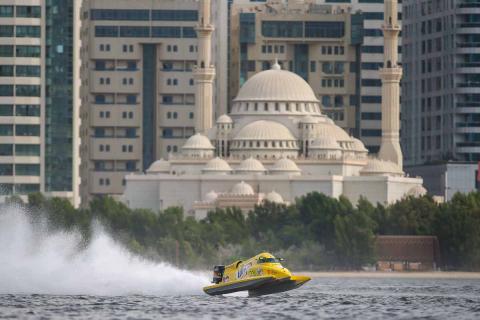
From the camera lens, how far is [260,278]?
619 ft

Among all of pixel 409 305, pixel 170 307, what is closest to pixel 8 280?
pixel 170 307

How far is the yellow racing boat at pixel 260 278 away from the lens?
189 metres

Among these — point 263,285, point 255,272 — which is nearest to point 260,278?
point 263,285

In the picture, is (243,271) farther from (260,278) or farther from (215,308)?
(215,308)

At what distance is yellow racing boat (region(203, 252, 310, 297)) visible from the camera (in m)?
189

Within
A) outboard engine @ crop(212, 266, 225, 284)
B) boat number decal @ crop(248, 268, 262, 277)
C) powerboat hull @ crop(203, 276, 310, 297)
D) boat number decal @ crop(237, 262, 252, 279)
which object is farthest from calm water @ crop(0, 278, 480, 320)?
boat number decal @ crop(248, 268, 262, 277)

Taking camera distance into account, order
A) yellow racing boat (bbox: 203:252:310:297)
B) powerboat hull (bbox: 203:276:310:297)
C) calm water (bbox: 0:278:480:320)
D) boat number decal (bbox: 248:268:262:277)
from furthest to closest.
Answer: boat number decal (bbox: 248:268:262:277) < yellow racing boat (bbox: 203:252:310:297) < powerboat hull (bbox: 203:276:310:297) < calm water (bbox: 0:278:480:320)

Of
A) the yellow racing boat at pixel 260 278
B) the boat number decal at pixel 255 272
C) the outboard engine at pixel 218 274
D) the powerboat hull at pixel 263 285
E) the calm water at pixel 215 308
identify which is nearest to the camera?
the calm water at pixel 215 308

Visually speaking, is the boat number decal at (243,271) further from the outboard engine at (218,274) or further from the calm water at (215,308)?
the outboard engine at (218,274)

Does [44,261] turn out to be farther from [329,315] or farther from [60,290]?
[329,315]

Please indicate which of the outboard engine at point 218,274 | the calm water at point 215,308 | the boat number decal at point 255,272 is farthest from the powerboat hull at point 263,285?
the outboard engine at point 218,274

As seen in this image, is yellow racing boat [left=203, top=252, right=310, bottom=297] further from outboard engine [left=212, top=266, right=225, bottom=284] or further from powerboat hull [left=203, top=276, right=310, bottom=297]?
outboard engine [left=212, top=266, right=225, bottom=284]

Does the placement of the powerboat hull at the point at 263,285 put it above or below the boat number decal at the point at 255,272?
below

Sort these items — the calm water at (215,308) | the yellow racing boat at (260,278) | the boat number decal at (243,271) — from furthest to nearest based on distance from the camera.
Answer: the boat number decal at (243,271) → the yellow racing boat at (260,278) → the calm water at (215,308)
